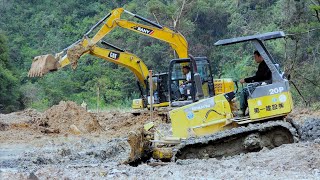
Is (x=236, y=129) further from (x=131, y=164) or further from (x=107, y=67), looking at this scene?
(x=107, y=67)

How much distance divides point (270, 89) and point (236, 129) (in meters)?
0.91

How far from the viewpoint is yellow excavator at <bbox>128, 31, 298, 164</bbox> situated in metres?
10.7

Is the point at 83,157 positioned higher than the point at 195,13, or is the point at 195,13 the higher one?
the point at 195,13

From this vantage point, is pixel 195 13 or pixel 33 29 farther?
pixel 33 29

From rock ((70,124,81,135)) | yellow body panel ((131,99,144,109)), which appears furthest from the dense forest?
rock ((70,124,81,135))

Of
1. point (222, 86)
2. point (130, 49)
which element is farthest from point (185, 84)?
point (130, 49)

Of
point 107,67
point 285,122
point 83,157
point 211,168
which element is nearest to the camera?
point 211,168

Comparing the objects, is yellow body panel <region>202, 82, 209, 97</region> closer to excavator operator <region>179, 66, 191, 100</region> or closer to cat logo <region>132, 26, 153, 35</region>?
excavator operator <region>179, 66, 191, 100</region>

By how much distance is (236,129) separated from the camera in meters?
10.8

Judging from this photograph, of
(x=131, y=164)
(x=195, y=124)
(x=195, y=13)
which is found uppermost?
(x=195, y=13)

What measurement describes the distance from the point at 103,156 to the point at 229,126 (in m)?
Result: 3.08

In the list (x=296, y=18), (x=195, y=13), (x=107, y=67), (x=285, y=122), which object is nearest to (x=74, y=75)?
(x=107, y=67)

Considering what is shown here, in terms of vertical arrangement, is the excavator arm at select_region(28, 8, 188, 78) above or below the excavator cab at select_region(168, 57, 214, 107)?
above

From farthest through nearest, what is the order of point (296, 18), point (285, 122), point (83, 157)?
point (296, 18)
point (83, 157)
point (285, 122)
